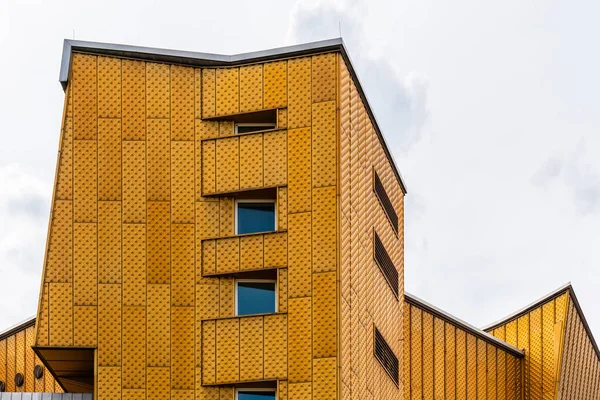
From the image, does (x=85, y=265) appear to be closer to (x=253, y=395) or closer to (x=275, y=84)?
(x=253, y=395)

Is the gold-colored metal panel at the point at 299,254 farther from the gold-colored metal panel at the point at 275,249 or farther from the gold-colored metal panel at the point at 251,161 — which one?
the gold-colored metal panel at the point at 251,161

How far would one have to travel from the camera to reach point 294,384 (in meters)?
45.9

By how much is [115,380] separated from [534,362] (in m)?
28.3

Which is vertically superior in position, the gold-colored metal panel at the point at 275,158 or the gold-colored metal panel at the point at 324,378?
the gold-colored metal panel at the point at 275,158

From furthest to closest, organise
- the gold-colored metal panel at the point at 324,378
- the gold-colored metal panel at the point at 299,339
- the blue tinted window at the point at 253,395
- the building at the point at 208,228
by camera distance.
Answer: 1. the blue tinted window at the point at 253,395
2. the building at the point at 208,228
3. the gold-colored metal panel at the point at 299,339
4. the gold-colored metal panel at the point at 324,378

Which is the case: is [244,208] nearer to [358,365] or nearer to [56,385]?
[358,365]

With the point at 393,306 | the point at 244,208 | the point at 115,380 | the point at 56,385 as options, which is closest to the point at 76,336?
the point at 115,380

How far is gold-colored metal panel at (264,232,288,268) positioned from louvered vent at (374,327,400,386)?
7.32 meters

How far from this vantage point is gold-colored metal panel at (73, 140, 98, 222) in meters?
48.5

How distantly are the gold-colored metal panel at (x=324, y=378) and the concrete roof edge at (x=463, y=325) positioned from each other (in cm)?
1790

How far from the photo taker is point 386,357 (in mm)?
55438

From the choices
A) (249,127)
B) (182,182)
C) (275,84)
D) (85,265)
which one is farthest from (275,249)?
(85,265)

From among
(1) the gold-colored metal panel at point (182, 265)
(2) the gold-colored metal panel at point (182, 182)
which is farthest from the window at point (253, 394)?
(2) the gold-colored metal panel at point (182, 182)

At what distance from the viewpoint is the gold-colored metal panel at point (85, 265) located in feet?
157
